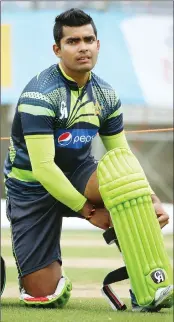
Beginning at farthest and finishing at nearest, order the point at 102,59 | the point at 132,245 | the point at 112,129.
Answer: the point at 102,59, the point at 112,129, the point at 132,245

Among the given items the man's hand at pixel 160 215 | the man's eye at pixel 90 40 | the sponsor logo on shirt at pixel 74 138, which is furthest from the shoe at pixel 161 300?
the man's eye at pixel 90 40

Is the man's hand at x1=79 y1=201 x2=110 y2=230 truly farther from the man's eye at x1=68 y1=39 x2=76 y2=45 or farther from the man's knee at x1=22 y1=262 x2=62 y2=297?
the man's eye at x1=68 y1=39 x2=76 y2=45

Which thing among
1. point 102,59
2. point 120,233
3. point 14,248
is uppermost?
point 120,233

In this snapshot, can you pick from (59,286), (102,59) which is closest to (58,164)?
(59,286)

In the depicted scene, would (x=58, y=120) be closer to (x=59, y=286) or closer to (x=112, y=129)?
(x=112, y=129)

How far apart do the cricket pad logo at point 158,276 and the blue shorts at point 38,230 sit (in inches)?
25.6

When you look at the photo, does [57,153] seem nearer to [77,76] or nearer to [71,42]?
[77,76]

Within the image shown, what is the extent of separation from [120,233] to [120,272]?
31cm

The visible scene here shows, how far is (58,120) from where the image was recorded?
14.9 ft

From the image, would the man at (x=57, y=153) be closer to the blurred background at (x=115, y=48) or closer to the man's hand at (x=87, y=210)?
the man's hand at (x=87, y=210)

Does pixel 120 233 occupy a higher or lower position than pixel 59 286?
higher

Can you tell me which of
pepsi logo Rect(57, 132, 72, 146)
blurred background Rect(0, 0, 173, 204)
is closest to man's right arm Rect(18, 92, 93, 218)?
pepsi logo Rect(57, 132, 72, 146)

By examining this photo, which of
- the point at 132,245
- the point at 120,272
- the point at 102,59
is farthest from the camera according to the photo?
the point at 102,59

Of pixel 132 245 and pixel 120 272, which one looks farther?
pixel 120 272
